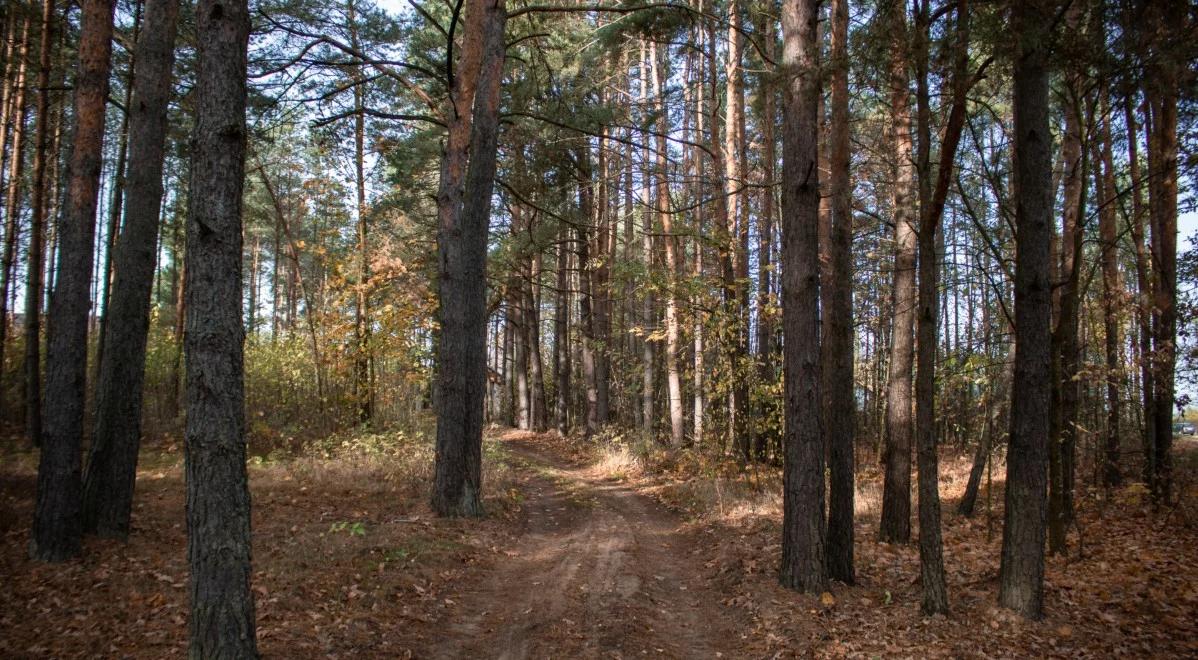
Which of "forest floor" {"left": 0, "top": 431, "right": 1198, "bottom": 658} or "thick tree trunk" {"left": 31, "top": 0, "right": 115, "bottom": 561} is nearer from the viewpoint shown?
"forest floor" {"left": 0, "top": 431, "right": 1198, "bottom": 658}

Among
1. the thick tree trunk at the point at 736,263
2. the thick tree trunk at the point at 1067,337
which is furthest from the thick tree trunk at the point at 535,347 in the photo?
the thick tree trunk at the point at 1067,337

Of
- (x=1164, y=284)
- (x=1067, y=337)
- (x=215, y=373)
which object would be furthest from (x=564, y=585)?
(x=1164, y=284)

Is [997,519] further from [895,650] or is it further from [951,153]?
[951,153]

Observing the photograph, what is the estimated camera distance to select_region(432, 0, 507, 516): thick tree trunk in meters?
9.74

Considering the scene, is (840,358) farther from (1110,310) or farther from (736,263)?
(736,263)

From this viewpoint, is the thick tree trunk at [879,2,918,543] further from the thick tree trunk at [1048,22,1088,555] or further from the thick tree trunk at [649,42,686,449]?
the thick tree trunk at [649,42,686,449]

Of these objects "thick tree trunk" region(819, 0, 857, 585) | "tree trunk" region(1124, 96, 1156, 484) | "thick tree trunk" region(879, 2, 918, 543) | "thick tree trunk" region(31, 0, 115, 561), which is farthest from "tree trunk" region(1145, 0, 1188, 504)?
"thick tree trunk" region(31, 0, 115, 561)

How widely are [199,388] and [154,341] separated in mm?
18540

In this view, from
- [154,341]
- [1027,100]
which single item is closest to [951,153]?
[1027,100]

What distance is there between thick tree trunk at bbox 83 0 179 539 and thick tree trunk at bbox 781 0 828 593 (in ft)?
24.3

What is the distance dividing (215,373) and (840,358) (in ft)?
21.3

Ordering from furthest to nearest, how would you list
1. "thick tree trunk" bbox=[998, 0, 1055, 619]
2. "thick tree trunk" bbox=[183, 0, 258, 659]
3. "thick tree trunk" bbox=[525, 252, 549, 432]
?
"thick tree trunk" bbox=[525, 252, 549, 432] < "thick tree trunk" bbox=[998, 0, 1055, 619] < "thick tree trunk" bbox=[183, 0, 258, 659]

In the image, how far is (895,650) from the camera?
18.1ft

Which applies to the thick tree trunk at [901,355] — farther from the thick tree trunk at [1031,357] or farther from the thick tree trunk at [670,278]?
the thick tree trunk at [670,278]
